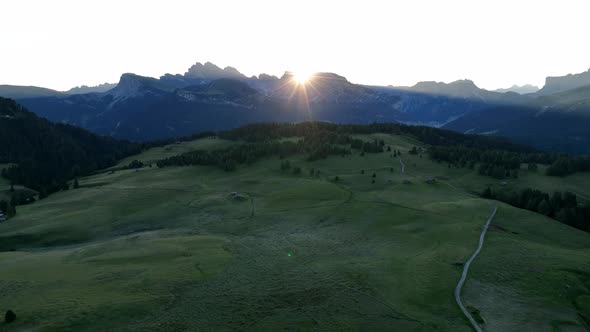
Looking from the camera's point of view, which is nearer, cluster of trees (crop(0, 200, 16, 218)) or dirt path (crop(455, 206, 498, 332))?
dirt path (crop(455, 206, 498, 332))

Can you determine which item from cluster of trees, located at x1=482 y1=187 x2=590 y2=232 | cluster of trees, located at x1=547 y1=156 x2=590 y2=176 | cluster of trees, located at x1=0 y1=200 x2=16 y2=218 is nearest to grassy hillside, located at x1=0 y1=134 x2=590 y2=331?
cluster of trees, located at x1=0 y1=200 x2=16 y2=218

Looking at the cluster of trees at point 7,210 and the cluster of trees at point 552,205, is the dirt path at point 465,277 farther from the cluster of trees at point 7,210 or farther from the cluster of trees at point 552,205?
the cluster of trees at point 7,210

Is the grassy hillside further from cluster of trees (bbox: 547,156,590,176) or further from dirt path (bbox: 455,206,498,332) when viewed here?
cluster of trees (bbox: 547,156,590,176)

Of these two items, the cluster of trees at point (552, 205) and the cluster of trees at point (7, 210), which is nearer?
A: the cluster of trees at point (552, 205)

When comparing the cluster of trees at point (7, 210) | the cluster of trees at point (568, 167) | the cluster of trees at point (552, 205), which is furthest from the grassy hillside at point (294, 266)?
the cluster of trees at point (568, 167)

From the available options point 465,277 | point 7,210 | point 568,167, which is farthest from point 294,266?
point 568,167

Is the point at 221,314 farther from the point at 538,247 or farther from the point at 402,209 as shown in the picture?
the point at 402,209
